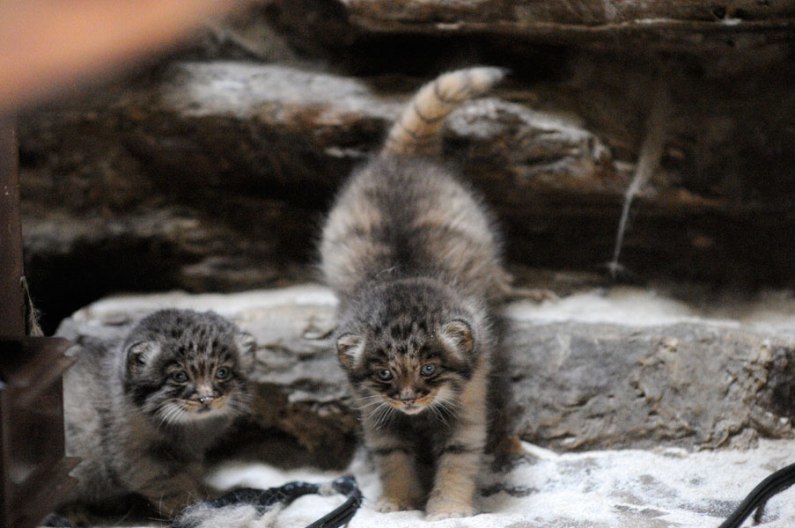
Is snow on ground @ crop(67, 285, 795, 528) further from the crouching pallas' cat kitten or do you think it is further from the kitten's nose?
the kitten's nose

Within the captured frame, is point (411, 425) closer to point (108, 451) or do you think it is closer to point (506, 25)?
point (108, 451)

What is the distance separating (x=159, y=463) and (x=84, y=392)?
0.53 m

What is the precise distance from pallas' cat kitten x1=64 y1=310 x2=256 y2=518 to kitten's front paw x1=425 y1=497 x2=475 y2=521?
3.37 feet

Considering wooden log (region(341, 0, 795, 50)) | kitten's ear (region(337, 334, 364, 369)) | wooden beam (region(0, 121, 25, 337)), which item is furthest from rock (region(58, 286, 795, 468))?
wooden log (region(341, 0, 795, 50))

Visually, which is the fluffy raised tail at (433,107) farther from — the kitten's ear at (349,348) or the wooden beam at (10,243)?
the wooden beam at (10,243)

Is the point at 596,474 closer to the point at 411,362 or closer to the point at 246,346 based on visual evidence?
the point at 411,362

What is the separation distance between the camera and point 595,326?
4.25 meters

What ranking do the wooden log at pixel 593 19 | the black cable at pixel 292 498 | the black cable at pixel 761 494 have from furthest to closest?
the wooden log at pixel 593 19
the black cable at pixel 292 498
the black cable at pixel 761 494

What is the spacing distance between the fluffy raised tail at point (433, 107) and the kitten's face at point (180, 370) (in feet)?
4.74

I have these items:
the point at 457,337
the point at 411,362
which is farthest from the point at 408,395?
the point at 457,337

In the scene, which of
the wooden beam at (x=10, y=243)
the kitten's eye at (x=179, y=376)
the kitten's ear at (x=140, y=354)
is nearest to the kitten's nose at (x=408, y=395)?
the kitten's eye at (x=179, y=376)

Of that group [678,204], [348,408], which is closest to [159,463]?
[348,408]

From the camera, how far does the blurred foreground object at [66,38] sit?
135 centimetres

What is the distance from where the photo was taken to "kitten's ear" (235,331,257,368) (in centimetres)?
385
